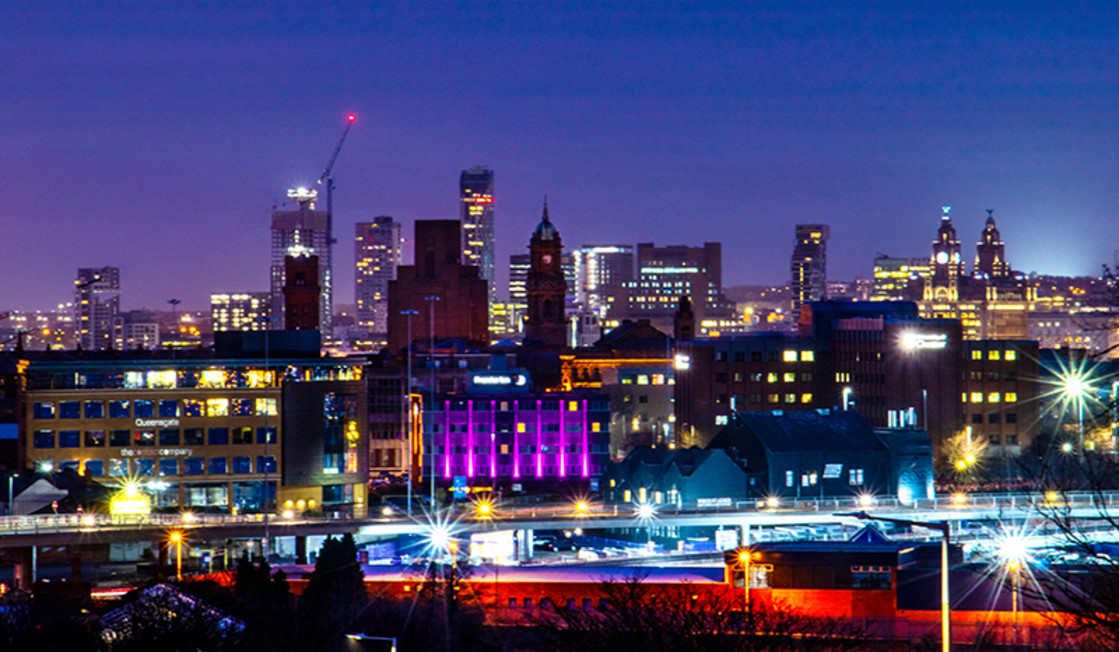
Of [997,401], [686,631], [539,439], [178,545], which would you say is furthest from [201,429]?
[997,401]

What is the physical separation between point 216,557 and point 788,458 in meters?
26.6

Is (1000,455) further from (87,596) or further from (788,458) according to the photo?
(87,596)

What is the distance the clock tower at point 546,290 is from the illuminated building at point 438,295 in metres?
27.3

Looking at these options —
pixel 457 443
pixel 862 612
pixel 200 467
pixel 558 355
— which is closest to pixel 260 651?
pixel 862 612

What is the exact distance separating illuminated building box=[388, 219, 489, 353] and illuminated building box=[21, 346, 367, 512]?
93.4 m

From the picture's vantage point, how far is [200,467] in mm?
71562

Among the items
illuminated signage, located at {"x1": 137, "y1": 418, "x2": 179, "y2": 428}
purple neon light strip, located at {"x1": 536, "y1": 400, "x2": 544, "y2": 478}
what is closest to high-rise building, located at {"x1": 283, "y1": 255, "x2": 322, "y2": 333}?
purple neon light strip, located at {"x1": 536, "y1": 400, "x2": 544, "y2": 478}

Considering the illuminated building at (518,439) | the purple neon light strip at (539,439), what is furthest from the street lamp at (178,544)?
the purple neon light strip at (539,439)

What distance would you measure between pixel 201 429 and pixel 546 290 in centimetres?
6923

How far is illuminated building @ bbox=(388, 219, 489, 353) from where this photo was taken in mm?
168375

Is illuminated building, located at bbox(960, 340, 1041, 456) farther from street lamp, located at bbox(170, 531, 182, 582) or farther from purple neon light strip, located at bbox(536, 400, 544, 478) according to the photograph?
street lamp, located at bbox(170, 531, 182, 582)

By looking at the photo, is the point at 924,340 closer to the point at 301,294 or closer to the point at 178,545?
the point at 301,294

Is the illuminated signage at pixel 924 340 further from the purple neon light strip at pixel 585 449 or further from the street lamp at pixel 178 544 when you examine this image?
the street lamp at pixel 178 544

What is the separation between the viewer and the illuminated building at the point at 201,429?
233 ft
